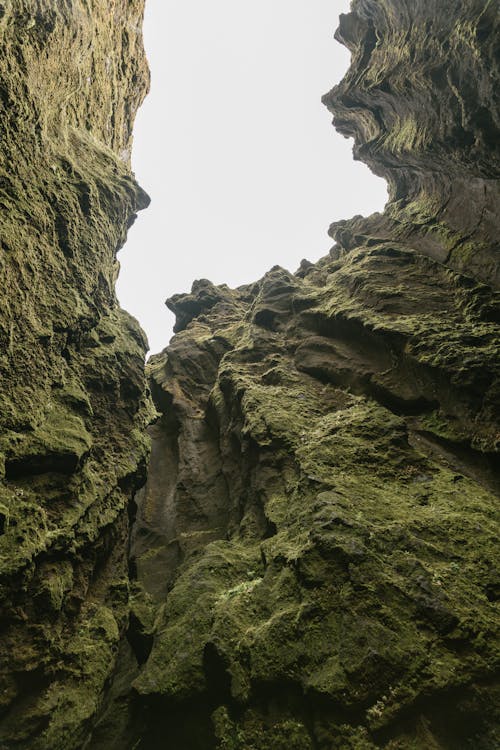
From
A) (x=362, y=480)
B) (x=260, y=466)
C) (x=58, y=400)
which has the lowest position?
(x=362, y=480)

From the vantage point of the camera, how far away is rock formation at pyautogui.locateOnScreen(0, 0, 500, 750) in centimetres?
724

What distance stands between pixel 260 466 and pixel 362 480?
13.4 feet

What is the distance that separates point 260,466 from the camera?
14.1 meters

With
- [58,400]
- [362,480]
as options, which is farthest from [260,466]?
[58,400]

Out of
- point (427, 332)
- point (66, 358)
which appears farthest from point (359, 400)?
point (66, 358)

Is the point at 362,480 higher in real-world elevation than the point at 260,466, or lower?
lower

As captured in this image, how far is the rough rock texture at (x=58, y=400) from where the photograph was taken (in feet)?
26.0

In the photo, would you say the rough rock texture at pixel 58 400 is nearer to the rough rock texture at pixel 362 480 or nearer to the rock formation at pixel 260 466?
the rock formation at pixel 260 466

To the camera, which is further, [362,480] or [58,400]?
[58,400]

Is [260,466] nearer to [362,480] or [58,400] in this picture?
[362,480]

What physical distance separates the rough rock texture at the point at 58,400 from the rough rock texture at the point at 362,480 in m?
1.73

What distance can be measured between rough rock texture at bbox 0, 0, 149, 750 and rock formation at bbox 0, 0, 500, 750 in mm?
70

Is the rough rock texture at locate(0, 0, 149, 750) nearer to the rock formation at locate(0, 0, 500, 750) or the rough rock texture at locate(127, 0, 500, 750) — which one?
the rock formation at locate(0, 0, 500, 750)

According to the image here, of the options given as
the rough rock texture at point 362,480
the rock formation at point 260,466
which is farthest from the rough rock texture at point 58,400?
the rough rock texture at point 362,480
